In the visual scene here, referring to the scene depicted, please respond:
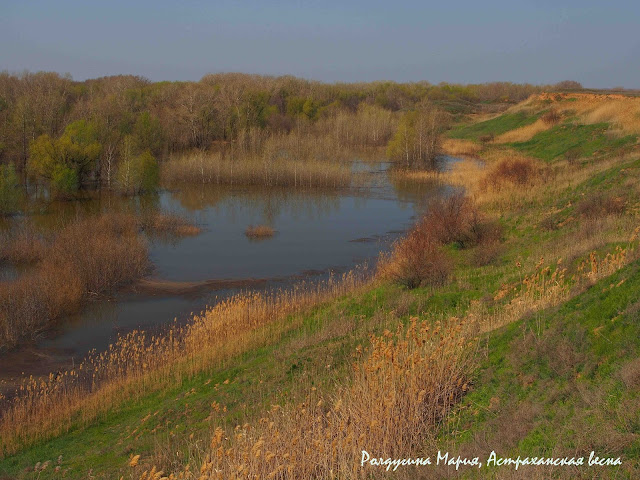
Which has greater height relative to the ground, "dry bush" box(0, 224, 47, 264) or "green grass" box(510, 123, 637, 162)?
"green grass" box(510, 123, 637, 162)

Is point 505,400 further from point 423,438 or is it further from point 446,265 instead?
point 446,265

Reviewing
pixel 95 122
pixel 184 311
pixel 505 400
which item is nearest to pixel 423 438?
pixel 505 400

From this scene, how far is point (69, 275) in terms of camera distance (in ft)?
57.4

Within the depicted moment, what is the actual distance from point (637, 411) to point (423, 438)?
6.61ft

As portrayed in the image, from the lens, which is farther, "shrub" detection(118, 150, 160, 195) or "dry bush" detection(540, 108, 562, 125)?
"dry bush" detection(540, 108, 562, 125)

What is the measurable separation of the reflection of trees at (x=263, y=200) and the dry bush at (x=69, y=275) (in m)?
8.57

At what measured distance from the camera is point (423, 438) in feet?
18.6

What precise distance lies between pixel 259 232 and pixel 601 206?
1484cm

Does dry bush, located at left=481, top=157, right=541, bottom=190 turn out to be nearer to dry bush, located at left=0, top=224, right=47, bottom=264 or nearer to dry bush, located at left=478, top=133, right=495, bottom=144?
dry bush, located at left=0, top=224, right=47, bottom=264

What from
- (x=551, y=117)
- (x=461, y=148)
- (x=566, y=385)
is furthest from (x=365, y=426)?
(x=461, y=148)

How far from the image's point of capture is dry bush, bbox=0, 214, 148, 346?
14773mm

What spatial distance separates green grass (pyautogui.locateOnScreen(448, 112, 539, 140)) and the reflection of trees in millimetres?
25209

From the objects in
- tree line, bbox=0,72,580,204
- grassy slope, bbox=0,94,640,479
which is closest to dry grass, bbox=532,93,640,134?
tree line, bbox=0,72,580,204

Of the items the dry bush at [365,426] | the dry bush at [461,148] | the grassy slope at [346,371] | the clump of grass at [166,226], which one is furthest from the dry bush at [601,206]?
the dry bush at [461,148]
